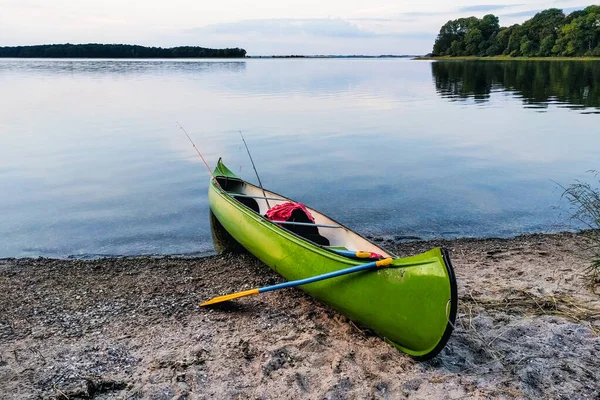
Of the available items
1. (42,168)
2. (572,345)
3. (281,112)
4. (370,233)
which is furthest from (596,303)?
(281,112)

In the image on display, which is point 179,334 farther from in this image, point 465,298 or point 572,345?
point 572,345

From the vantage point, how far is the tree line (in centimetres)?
8781

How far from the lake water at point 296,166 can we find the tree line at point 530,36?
67746mm

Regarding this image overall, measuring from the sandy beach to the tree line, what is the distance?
95540mm

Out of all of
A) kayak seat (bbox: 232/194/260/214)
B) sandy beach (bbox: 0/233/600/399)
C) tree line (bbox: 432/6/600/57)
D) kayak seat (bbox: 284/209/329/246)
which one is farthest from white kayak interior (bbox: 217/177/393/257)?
tree line (bbox: 432/6/600/57)

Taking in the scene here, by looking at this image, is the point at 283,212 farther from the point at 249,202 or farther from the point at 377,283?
the point at 377,283

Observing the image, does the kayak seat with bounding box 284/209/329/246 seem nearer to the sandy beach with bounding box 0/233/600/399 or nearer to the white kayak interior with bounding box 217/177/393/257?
the white kayak interior with bounding box 217/177/393/257

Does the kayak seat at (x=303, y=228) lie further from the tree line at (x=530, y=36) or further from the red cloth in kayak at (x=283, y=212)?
the tree line at (x=530, y=36)

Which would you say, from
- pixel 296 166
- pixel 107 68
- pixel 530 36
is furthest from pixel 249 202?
pixel 530 36

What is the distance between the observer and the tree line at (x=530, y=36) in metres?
87.8

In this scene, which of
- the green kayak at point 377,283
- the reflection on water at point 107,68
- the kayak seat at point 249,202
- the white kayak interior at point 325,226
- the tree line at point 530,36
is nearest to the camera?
the green kayak at point 377,283

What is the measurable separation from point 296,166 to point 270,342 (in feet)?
36.0

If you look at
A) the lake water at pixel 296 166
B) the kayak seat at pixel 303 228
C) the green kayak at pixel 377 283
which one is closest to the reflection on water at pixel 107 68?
the lake water at pixel 296 166

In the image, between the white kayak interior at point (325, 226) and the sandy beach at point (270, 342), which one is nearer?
the sandy beach at point (270, 342)
